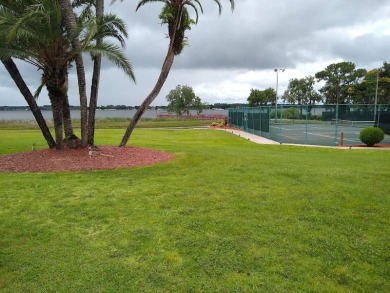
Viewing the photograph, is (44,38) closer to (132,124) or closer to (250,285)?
(132,124)

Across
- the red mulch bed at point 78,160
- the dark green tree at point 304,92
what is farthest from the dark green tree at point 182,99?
the red mulch bed at point 78,160

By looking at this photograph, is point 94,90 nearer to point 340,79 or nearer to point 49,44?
point 49,44

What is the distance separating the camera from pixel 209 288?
3.64 m

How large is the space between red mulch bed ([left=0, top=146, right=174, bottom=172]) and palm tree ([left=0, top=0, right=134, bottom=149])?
1.05m

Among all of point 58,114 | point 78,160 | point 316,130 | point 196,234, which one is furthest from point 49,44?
point 316,130

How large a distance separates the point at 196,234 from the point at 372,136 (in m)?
18.1

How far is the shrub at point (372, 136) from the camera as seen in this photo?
65.7ft

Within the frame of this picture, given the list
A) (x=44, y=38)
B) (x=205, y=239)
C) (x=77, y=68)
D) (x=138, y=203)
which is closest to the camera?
(x=205, y=239)

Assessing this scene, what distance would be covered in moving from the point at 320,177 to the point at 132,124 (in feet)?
26.9

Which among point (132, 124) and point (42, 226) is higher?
point (132, 124)

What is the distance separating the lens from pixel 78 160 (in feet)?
35.8

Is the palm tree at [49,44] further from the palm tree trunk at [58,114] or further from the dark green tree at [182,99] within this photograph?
the dark green tree at [182,99]

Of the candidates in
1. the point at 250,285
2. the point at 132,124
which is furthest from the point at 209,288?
the point at 132,124

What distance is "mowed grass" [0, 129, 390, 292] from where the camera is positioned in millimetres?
3803
